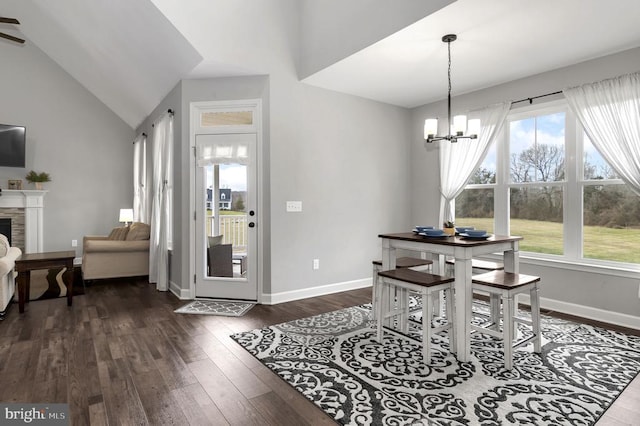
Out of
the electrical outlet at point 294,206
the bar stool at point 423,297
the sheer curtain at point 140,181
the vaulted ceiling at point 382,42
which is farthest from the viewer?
the sheer curtain at point 140,181

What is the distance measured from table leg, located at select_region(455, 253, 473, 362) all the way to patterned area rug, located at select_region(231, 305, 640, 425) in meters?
0.12

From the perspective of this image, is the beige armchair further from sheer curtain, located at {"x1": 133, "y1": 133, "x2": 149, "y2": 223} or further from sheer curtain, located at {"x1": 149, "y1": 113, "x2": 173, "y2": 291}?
sheer curtain, located at {"x1": 133, "y1": 133, "x2": 149, "y2": 223}

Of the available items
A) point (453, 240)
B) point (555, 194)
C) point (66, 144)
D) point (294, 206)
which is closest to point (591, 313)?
point (555, 194)

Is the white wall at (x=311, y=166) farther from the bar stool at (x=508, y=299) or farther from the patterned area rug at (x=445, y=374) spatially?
the bar stool at (x=508, y=299)

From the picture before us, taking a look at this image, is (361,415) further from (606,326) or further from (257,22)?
(257,22)

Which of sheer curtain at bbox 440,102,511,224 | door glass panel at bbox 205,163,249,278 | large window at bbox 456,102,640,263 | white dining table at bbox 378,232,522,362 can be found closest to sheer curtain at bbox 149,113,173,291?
door glass panel at bbox 205,163,249,278

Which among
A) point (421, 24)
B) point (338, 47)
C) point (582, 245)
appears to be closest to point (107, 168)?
point (338, 47)

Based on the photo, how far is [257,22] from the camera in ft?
13.0

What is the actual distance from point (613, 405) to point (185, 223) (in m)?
4.23

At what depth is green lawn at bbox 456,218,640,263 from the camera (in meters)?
3.48

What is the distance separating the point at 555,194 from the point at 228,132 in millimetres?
3883

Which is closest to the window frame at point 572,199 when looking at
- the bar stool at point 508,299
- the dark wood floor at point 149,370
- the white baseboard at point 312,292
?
the bar stool at point 508,299

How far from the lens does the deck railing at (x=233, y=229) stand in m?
4.28

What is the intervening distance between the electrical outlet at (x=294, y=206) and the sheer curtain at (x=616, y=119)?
3.17 metres
